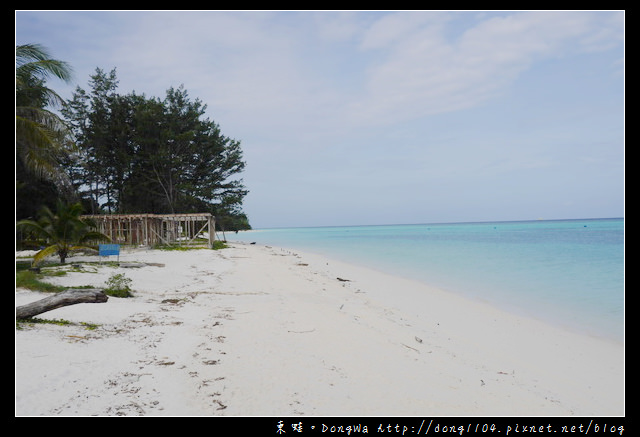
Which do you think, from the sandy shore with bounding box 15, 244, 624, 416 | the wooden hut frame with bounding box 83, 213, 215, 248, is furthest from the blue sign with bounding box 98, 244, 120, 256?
the wooden hut frame with bounding box 83, 213, 215, 248

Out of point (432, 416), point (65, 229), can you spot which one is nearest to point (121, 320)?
point (432, 416)

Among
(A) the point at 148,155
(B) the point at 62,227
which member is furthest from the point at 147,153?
(B) the point at 62,227

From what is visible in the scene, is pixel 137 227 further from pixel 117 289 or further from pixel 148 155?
pixel 117 289

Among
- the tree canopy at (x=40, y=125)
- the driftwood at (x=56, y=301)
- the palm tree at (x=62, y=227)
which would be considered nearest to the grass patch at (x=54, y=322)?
the driftwood at (x=56, y=301)

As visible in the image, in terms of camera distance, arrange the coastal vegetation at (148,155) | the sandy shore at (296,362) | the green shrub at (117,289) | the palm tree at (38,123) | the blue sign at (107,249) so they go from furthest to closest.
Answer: the coastal vegetation at (148,155)
the blue sign at (107,249)
the palm tree at (38,123)
the green shrub at (117,289)
the sandy shore at (296,362)

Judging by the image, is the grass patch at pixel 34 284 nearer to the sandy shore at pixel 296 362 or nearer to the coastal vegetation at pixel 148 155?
the sandy shore at pixel 296 362

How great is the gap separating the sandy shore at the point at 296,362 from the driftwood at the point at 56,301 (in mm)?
246

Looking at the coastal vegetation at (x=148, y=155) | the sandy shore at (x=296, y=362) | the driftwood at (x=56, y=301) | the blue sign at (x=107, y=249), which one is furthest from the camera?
the coastal vegetation at (x=148, y=155)

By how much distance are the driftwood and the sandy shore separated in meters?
0.25

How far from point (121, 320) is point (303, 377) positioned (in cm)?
357

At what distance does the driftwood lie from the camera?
523 centimetres

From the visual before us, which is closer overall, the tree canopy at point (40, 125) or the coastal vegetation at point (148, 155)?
the tree canopy at point (40, 125)

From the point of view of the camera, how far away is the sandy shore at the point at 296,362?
11.2 ft

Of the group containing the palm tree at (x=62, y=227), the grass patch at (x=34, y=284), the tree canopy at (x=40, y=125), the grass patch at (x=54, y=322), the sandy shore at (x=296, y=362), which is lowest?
the sandy shore at (x=296, y=362)
